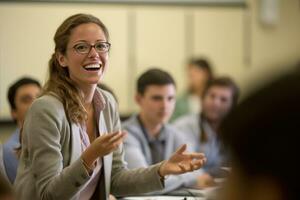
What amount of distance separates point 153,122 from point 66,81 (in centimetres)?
126

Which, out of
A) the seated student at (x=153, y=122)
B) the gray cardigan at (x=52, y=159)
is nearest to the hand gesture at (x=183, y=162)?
the gray cardigan at (x=52, y=159)

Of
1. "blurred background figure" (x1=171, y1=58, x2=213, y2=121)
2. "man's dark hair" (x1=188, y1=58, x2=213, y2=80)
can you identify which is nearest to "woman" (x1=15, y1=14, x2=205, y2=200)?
"blurred background figure" (x1=171, y1=58, x2=213, y2=121)

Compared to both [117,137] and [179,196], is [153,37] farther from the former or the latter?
[117,137]

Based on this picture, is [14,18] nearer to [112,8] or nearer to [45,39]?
[45,39]

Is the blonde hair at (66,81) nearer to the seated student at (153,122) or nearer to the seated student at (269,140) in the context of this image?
the seated student at (153,122)

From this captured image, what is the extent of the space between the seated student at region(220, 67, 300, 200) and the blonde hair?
1.37 m

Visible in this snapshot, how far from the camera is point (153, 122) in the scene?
329 centimetres

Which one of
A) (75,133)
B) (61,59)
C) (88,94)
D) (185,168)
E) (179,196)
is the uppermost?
(61,59)

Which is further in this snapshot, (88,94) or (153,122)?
(153,122)

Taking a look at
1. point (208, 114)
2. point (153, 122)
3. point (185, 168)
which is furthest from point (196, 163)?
point (208, 114)

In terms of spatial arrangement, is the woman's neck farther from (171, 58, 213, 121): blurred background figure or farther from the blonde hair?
(171, 58, 213, 121): blurred background figure

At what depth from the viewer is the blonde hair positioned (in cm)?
204

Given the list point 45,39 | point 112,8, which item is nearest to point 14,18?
point 45,39

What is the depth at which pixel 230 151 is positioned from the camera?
723 millimetres
